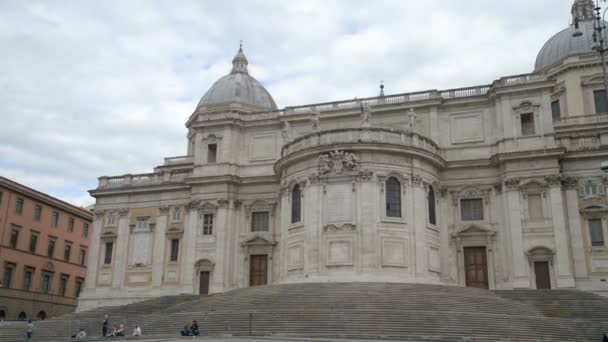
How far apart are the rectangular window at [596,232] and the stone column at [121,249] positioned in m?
31.7

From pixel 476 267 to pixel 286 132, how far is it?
15387 millimetres

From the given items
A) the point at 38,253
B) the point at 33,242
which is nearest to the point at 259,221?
the point at 33,242

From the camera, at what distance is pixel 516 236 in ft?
119

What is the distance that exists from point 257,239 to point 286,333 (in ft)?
55.0

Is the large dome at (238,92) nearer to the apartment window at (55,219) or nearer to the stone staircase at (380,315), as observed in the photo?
the apartment window at (55,219)

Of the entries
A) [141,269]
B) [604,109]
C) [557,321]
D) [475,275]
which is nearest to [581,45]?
[604,109]

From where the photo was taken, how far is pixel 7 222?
Answer: 51125 millimetres

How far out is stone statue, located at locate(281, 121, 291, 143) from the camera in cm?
4159

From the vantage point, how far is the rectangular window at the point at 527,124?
38.7 metres

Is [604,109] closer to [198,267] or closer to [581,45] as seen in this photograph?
[581,45]

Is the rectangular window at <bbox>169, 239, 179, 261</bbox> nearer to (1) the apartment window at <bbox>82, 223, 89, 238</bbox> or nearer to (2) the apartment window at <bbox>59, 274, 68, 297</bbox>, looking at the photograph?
(2) the apartment window at <bbox>59, 274, 68, 297</bbox>

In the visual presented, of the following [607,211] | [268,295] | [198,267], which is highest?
[607,211]

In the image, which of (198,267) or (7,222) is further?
(7,222)

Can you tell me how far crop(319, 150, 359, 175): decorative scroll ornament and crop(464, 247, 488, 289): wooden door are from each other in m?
9.50
